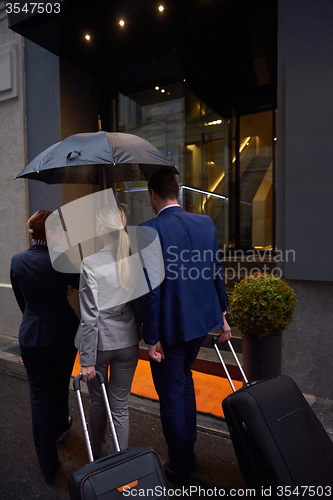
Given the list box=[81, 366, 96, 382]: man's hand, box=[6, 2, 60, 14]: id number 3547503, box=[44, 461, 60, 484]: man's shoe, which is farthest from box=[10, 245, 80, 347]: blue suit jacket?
box=[6, 2, 60, 14]: id number 3547503

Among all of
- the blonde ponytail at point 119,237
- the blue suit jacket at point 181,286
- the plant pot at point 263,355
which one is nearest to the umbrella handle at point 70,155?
the blonde ponytail at point 119,237

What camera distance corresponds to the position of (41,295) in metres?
Result: 2.63

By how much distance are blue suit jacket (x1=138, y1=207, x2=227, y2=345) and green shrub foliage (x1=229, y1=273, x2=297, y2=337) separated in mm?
891

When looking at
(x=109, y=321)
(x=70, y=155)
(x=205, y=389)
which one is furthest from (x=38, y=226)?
(x=205, y=389)

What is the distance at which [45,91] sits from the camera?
6312 mm

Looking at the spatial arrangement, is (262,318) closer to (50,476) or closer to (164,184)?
(164,184)

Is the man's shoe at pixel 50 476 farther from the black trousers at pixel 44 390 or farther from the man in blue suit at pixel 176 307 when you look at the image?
the man in blue suit at pixel 176 307

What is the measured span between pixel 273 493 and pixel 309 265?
2.54m

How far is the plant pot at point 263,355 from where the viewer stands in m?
3.44

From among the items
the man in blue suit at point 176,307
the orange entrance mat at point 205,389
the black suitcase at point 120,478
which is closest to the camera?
the black suitcase at point 120,478

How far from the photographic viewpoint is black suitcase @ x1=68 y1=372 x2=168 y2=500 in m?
1.64

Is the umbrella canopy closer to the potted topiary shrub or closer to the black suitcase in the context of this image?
the potted topiary shrub

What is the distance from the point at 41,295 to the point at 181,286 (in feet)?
3.61

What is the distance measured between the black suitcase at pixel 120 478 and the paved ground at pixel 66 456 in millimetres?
929
